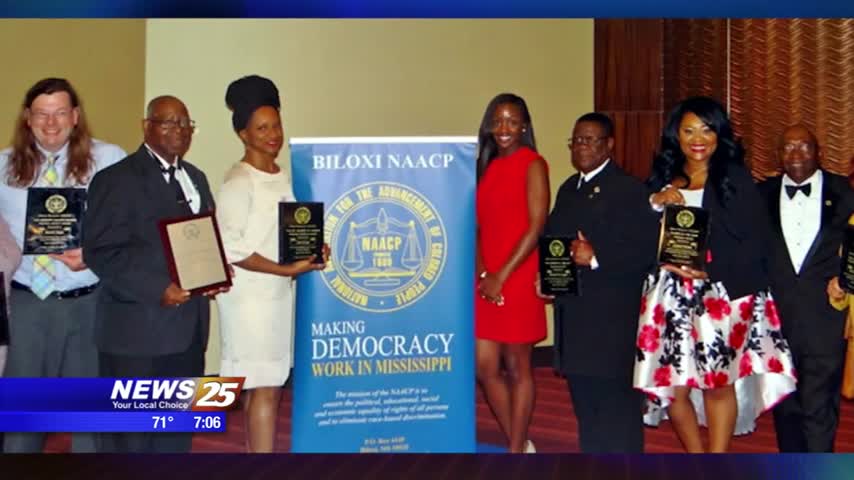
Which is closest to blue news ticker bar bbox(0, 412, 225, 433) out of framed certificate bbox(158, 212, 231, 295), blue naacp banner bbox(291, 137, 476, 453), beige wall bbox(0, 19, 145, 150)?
blue naacp banner bbox(291, 137, 476, 453)

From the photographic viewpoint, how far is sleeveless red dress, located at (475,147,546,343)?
5227mm

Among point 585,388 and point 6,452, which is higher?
point 585,388

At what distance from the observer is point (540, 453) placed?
5.74 metres

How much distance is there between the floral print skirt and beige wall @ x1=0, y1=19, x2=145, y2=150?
2.77 meters

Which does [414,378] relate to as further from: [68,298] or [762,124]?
[762,124]

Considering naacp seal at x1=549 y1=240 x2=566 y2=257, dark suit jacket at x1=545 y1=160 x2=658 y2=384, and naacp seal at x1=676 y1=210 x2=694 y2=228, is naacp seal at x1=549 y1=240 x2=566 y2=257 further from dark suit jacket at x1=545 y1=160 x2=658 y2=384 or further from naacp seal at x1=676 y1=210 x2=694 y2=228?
naacp seal at x1=676 y1=210 x2=694 y2=228

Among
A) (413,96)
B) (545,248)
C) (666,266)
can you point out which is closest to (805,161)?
(666,266)

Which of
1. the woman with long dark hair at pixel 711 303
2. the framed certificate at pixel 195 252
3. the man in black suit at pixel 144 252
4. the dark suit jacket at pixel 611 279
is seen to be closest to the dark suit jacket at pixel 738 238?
the woman with long dark hair at pixel 711 303

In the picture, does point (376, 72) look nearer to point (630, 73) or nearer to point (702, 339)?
point (630, 73)

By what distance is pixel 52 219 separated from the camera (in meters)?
Result: 5.02

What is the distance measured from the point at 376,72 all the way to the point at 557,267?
7.32 feet

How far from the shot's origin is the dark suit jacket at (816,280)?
16.6 ft

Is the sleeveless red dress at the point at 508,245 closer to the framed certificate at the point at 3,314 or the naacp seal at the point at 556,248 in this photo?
the naacp seal at the point at 556,248

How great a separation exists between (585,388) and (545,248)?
2.21 ft
